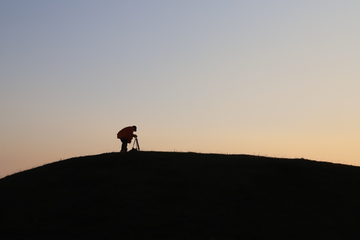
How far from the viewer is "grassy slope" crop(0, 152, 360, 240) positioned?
59.1 ft

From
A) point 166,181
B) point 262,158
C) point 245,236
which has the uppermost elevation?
point 262,158

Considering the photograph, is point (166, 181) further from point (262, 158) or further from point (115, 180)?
point (262, 158)

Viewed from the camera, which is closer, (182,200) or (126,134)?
(182,200)

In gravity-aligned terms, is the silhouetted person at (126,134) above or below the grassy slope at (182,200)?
above

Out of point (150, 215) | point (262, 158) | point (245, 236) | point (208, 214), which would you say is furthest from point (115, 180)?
point (262, 158)

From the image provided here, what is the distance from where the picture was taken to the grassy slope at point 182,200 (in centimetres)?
1800

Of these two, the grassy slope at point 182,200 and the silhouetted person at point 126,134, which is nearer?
the grassy slope at point 182,200

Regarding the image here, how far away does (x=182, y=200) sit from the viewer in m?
20.8

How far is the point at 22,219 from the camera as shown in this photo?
1928 centimetres

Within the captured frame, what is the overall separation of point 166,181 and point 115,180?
3.34 metres

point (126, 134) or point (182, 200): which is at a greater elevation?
point (126, 134)

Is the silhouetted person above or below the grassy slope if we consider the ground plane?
above

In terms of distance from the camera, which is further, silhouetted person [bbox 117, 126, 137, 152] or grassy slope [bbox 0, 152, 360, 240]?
silhouetted person [bbox 117, 126, 137, 152]

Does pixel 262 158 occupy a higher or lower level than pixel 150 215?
higher
